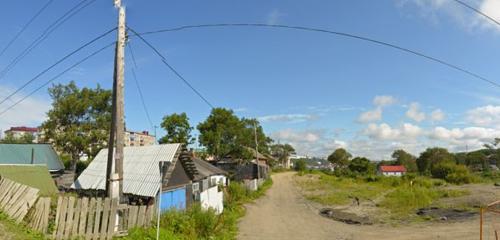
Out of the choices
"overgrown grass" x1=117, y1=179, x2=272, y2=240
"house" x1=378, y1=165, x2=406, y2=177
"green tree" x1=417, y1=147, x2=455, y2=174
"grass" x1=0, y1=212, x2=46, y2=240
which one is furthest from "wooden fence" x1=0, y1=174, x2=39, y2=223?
"house" x1=378, y1=165, x2=406, y2=177

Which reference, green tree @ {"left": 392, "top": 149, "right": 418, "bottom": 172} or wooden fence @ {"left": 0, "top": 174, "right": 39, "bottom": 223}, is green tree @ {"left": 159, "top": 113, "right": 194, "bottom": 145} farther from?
green tree @ {"left": 392, "top": 149, "right": 418, "bottom": 172}

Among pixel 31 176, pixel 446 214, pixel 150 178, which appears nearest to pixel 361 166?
pixel 446 214

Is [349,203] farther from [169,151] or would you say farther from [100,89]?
[100,89]

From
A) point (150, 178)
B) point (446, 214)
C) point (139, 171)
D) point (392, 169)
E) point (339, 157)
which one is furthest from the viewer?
point (392, 169)

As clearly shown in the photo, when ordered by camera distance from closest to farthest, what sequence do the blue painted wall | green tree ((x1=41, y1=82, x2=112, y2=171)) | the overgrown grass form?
the overgrown grass → the blue painted wall → green tree ((x1=41, y1=82, x2=112, y2=171))

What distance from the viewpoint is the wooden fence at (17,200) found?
40.3 feet

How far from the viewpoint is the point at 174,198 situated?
2056 centimetres

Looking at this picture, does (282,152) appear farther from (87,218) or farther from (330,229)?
(87,218)

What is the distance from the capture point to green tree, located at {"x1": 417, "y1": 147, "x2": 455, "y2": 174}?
291ft

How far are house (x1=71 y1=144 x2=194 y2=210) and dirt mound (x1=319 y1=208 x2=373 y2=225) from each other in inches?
423

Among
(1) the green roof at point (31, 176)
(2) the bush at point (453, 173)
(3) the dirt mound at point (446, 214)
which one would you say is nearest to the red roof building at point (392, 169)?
(2) the bush at point (453, 173)

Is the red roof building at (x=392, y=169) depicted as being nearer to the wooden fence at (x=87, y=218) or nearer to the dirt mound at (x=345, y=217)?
the dirt mound at (x=345, y=217)

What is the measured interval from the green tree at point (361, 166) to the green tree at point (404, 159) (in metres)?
36.3

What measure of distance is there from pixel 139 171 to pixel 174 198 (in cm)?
236
